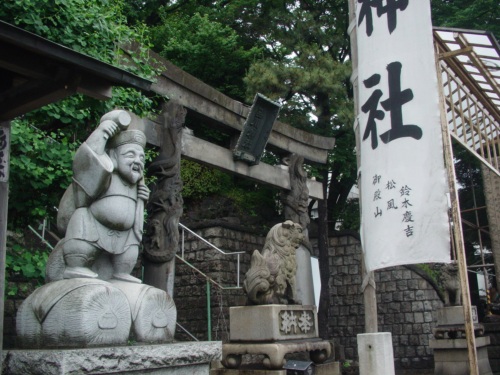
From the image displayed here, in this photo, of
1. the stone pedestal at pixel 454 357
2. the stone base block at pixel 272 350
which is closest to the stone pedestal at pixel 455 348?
the stone pedestal at pixel 454 357

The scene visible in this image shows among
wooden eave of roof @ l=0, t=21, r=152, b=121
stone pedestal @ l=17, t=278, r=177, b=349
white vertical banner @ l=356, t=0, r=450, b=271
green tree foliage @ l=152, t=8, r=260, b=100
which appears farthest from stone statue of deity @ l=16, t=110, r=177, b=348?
green tree foliage @ l=152, t=8, r=260, b=100

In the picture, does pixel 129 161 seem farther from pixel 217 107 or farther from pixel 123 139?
pixel 217 107

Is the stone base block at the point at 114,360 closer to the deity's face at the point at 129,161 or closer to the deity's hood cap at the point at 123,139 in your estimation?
the deity's face at the point at 129,161

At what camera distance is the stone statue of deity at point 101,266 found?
155 inches

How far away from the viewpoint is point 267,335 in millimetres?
8578

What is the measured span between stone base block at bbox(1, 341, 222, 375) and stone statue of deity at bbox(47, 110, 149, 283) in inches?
26.4

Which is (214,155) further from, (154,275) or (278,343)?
(278,343)

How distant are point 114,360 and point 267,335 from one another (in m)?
5.00

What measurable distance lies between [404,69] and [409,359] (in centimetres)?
1155

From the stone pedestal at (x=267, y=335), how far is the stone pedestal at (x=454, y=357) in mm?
4016

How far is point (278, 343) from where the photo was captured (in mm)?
8492

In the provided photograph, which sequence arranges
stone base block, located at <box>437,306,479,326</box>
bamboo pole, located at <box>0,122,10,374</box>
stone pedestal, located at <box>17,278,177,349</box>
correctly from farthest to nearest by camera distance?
stone base block, located at <box>437,306,479,326</box>, bamboo pole, located at <box>0,122,10,374</box>, stone pedestal, located at <box>17,278,177,349</box>

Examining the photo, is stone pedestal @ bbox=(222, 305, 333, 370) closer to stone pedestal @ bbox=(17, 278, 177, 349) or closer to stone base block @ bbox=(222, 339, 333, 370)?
stone base block @ bbox=(222, 339, 333, 370)

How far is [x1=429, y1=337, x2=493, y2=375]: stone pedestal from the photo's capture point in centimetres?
1170
